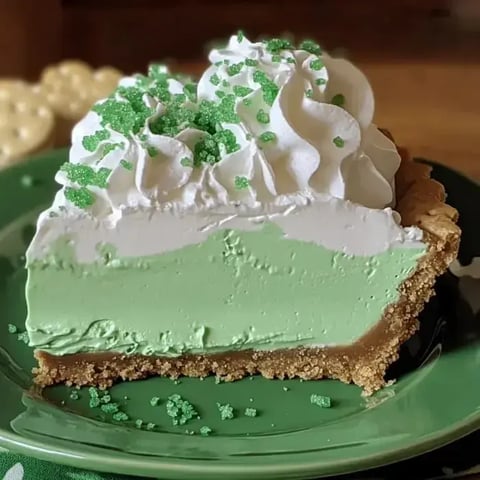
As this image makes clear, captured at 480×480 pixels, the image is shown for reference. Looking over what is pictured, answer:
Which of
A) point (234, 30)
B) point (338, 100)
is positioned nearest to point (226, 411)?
point (338, 100)

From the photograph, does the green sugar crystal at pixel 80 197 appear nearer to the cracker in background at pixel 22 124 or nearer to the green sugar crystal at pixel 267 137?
the green sugar crystal at pixel 267 137

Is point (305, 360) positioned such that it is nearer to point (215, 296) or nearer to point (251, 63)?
point (215, 296)

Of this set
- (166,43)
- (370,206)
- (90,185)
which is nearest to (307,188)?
(370,206)

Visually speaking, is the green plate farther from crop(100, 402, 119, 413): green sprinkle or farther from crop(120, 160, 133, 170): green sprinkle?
crop(120, 160, 133, 170): green sprinkle

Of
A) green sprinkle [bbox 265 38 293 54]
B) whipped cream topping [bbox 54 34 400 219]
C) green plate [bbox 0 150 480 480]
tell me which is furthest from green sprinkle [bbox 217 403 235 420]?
green sprinkle [bbox 265 38 293 54]

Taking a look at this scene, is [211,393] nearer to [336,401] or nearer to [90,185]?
[336,401]

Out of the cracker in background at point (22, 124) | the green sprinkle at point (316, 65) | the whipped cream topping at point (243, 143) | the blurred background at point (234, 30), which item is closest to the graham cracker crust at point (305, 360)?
the whipped cream topping at point (243, 143)
